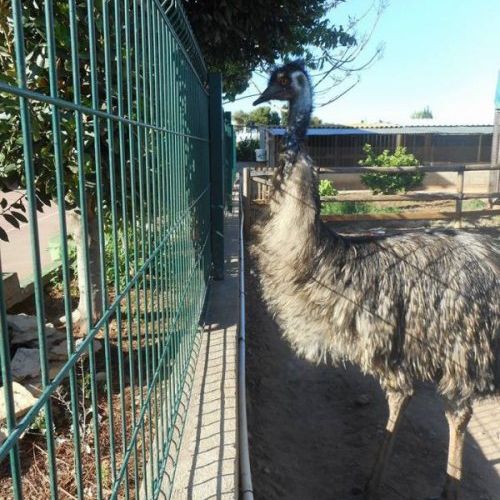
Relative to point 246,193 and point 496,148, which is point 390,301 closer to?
point 246,193

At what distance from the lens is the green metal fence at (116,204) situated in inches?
45.4

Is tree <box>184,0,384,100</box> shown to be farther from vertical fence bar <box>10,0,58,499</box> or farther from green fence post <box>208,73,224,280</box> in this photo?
vertical fence bar <box>10,0,58,499</box>

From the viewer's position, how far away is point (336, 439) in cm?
333

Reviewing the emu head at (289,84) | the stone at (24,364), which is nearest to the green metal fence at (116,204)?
the stone at (24,364)

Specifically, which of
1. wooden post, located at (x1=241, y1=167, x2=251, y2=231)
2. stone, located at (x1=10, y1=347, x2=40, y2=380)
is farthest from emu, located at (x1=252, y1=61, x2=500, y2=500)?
wooden post, located at (x1=241, y1=167, x2=251, y2=231)

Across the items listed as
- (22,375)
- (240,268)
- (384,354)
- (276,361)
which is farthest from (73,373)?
(240,268)

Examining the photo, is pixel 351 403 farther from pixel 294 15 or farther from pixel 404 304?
pixel 294 15

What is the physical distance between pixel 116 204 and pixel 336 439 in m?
2.32

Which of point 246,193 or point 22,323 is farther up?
point 246,193

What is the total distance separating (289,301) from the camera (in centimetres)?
287


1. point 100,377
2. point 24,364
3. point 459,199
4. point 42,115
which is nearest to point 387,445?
point 100,377

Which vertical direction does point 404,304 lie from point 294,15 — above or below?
below

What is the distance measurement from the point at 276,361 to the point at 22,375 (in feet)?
7.03

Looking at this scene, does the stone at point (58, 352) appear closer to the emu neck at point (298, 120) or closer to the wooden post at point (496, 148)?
the emu neck at point (298, 120)
